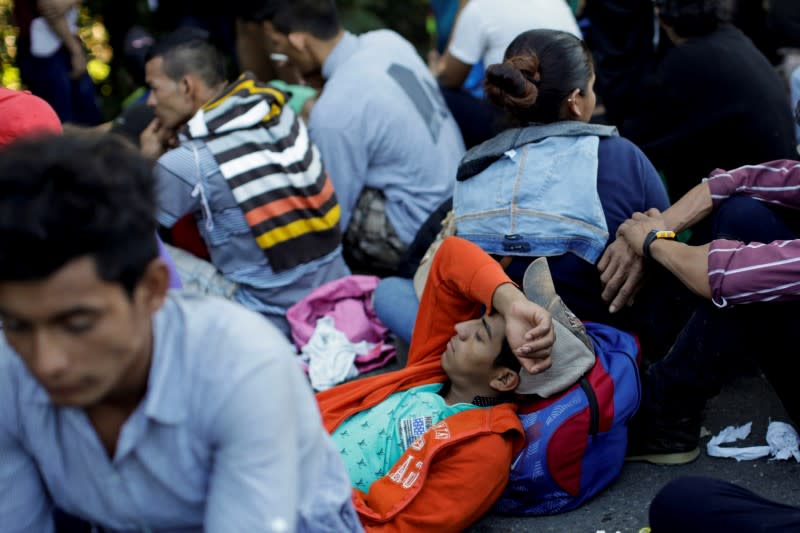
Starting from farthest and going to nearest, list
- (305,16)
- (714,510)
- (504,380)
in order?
(305,16) → (504,380) → (714,510)

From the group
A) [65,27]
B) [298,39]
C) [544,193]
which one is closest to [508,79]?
[544,193]

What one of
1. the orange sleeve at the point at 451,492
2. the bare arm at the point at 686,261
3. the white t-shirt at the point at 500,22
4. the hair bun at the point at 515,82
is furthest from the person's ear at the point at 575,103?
the white t-shirt at the point at 500,22

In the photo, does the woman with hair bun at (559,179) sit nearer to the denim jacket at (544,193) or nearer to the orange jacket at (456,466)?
the denim jacket at (544,193)

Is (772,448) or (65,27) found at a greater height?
(65,27)

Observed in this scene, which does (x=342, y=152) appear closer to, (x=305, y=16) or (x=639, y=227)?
(x=305, y=16)

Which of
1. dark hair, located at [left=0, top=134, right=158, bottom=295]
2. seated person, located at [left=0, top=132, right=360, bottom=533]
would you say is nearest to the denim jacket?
seated person, located at [left=0, top=132, right=360, bottom=533]

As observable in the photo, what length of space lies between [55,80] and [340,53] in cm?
183

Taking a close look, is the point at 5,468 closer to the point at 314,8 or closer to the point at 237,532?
the point at 237,532

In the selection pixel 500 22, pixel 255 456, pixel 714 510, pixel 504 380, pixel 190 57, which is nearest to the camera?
pixel 255 456

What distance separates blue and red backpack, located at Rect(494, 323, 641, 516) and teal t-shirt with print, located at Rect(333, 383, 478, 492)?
239 mm

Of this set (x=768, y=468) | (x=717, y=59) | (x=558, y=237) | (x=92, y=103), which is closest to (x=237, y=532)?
(x=558, y=237)

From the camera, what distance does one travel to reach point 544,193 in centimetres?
287

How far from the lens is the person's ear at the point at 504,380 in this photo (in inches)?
107

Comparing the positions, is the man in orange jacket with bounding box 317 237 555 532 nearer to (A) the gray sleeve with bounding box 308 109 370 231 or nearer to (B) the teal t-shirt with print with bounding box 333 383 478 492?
(B) the teal t-shirt with print with bounding box 333 383 478 492
